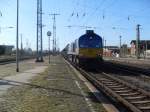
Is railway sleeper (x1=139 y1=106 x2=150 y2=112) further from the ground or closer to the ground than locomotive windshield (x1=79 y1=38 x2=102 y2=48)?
closer to the ground

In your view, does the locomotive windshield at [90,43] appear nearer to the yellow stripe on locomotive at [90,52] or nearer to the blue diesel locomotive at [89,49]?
the blue diesel locomotive at [89,49]

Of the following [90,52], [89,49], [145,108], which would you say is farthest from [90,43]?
[145,108]

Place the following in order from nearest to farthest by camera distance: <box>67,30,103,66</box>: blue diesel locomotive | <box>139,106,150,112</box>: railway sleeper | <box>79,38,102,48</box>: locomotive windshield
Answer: <box>139,106,150,112</box>: railway sleeper, <box>67,30,103,66</box>: blue diesel locomotive, <box>79,38,102,48</box>: locomotive windshield

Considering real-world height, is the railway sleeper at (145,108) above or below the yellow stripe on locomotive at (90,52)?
below

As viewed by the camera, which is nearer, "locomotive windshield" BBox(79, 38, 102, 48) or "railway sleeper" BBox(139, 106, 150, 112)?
"railway sleeper" BBox(139, 106, 150, 112)

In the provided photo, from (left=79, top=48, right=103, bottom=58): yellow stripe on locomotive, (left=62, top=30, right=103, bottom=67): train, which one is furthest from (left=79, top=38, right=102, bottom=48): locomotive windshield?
(left=79, top=48, right=103, bottom=58): yellow stripe on locomotive

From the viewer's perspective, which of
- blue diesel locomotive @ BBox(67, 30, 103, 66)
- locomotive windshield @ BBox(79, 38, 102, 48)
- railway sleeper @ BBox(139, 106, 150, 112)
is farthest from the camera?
locomotive windshield @ BBox(79, 38, 102, 48)

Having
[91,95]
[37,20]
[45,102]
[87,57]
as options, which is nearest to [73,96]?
[91,95]

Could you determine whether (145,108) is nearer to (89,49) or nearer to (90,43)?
(89,49)

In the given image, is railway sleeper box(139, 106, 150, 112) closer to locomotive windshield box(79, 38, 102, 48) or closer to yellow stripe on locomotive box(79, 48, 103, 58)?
yellow stripe on locomotive box(79, 48, 103, 58)

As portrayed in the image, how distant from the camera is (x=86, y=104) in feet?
44.8

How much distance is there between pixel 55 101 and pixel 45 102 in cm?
44

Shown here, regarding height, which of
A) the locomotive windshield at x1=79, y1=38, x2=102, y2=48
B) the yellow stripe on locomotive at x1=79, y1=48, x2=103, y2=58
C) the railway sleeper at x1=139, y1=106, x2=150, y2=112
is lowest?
the railway sleeper at x1=139, y1=106, x2=150, y2=112

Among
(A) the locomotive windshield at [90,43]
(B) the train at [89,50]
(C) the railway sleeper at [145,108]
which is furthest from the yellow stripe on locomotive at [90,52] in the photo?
(C) the railway sleeper at [145,108]
